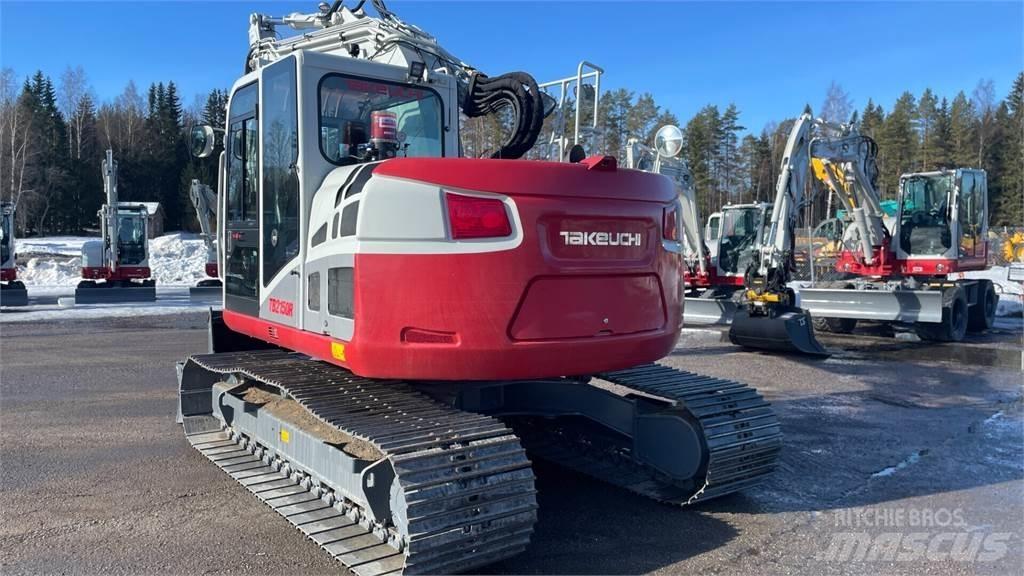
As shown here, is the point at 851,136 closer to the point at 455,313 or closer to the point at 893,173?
the point at 455,313

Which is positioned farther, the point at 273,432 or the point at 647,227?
the point at 273,432

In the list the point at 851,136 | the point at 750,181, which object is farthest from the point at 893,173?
the point at 851,136

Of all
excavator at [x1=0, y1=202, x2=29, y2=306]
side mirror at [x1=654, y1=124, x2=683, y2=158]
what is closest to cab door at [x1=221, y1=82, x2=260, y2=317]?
side mirror at [x1=654, y1=124, x2=683, y2=158]

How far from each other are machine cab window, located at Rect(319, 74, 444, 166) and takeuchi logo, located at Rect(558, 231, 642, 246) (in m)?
1.28

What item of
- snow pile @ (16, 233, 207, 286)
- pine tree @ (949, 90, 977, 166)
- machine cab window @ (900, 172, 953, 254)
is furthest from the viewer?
pine tree @ (949, 90, 977, 166)

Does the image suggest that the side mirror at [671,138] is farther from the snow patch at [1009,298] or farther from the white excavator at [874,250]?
the snow patch at [1009,298]

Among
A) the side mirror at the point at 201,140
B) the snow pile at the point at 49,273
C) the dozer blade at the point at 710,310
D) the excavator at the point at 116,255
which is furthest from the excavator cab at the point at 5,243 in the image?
the side mirror at the point at 201,140

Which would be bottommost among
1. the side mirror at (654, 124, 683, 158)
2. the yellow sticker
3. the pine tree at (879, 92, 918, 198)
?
the yellow sticker

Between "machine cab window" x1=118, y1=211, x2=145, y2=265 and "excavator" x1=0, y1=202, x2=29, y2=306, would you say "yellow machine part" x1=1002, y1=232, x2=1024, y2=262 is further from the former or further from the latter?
"excavator" x1=0, y1=202, x2=29, y2=306

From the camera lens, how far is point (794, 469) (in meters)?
5.86

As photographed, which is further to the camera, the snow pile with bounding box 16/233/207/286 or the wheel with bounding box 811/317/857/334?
the snow pile with bounding box 16/233/207/286

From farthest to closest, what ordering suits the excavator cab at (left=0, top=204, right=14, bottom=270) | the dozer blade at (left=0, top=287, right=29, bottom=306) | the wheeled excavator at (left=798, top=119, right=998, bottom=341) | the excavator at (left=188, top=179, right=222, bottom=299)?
the excavator at (left=188, top=179, right=222, bottom=299) → the excavator cab at (left=0, top=204, right=14, bottom=270) → the dozer blade at (left=0, top=287, right=29, bottom=306) → the wheeled excavator at (left=798, top=119, right=998, bottom=341)

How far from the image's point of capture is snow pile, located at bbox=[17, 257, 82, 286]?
91.9ft

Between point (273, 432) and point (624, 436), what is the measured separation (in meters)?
2.37
